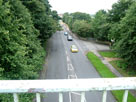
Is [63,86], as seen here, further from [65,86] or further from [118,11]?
[118,11]

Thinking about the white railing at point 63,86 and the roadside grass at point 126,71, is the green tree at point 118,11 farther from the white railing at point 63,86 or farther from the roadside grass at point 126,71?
the white railing at point 63,86

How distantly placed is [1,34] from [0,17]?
80cm

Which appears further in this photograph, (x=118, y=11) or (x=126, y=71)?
(x=118, y=11)

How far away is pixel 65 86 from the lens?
40.8 inches

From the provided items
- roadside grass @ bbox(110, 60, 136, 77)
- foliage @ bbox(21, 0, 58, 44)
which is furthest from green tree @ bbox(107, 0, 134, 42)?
foliage @ bbox(21, 0, 58, 44)

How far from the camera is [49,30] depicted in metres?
15.1

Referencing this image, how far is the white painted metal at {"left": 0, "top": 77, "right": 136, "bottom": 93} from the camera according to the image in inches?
39.6

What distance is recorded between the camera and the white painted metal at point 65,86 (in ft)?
3.30

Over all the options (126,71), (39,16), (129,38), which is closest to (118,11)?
(129,38)

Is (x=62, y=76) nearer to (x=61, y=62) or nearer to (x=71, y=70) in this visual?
(x=71, y=70)

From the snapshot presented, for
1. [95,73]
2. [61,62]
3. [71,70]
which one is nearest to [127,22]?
[95,73]

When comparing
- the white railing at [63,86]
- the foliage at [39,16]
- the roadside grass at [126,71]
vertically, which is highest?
the foliage at [39,16]

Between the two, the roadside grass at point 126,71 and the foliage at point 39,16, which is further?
the foliage at point 39,16

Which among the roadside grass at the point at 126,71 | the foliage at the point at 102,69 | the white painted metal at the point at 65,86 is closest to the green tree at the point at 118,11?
the foliage at the point at 102,69
